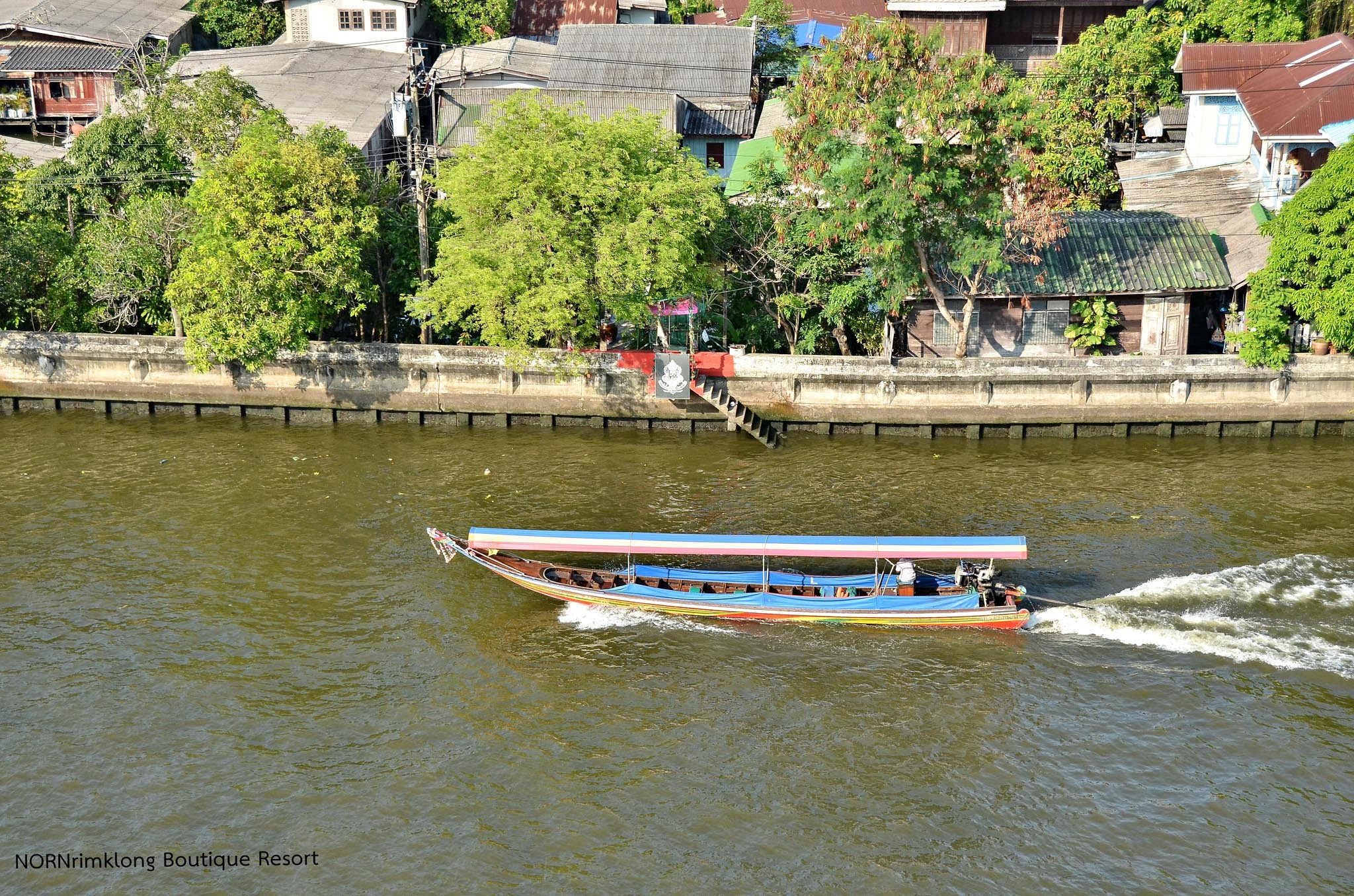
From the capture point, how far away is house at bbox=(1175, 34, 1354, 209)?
1976 inches

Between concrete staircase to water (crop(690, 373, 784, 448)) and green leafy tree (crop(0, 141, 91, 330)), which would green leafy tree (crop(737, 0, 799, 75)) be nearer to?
concrete staircase to water (crop(690, 373, 784, 448))

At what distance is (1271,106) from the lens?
5216cm

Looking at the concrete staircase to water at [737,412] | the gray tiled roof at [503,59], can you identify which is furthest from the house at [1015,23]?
the concrete staircase to water at [737,412]

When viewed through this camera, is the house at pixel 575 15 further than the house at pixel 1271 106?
Yes

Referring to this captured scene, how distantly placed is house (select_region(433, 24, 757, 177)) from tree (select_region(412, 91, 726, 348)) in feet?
51.9

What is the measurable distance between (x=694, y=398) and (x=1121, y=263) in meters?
18.6

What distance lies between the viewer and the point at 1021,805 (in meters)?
24.6

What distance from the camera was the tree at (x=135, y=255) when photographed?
49562mm

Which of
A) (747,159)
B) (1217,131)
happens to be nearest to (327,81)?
(747,159)

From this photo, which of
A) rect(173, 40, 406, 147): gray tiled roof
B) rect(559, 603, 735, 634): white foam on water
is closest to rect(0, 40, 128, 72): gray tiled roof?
rect(173, 40, 406, 147): gray tiled roof

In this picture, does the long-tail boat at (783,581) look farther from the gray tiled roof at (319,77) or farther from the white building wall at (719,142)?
the gray tiled roof at (319,77)

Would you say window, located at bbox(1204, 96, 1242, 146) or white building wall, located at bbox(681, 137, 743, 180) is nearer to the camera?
window, located at bbox(1204, 96, 1242, 146)

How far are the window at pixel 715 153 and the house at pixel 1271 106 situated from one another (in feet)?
75.6

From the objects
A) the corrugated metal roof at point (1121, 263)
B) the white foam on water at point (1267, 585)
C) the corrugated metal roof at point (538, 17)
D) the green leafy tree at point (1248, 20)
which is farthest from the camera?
the corrugated metal roof at point (538, 17)
